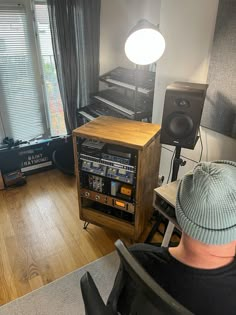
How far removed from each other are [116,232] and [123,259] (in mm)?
1540

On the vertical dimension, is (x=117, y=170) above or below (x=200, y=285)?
below

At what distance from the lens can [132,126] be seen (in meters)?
1.72

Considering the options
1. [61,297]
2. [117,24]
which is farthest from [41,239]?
[117,24]

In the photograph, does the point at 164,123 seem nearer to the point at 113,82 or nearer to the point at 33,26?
the point at 113,82

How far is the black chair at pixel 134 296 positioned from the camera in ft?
1.47

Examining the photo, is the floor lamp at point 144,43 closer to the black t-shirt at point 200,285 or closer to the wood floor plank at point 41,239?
the black t-shirt at point 200,285

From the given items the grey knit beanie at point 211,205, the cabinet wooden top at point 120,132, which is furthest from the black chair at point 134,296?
the cabinet wooden top at point 120,132

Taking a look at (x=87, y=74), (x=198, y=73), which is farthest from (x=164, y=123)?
(x=87, y=74)

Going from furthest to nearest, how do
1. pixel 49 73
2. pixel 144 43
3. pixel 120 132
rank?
1. pixel 49 73
2. pixel 120 132
3. pixel 144 43

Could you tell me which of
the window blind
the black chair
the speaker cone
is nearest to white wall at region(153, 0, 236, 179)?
the speaker cone

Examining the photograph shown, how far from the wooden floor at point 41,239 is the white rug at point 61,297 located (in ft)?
0.17

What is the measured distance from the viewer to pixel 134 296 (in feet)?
2.01

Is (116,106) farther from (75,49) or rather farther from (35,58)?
(35,58)

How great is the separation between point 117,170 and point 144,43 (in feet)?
2.78
